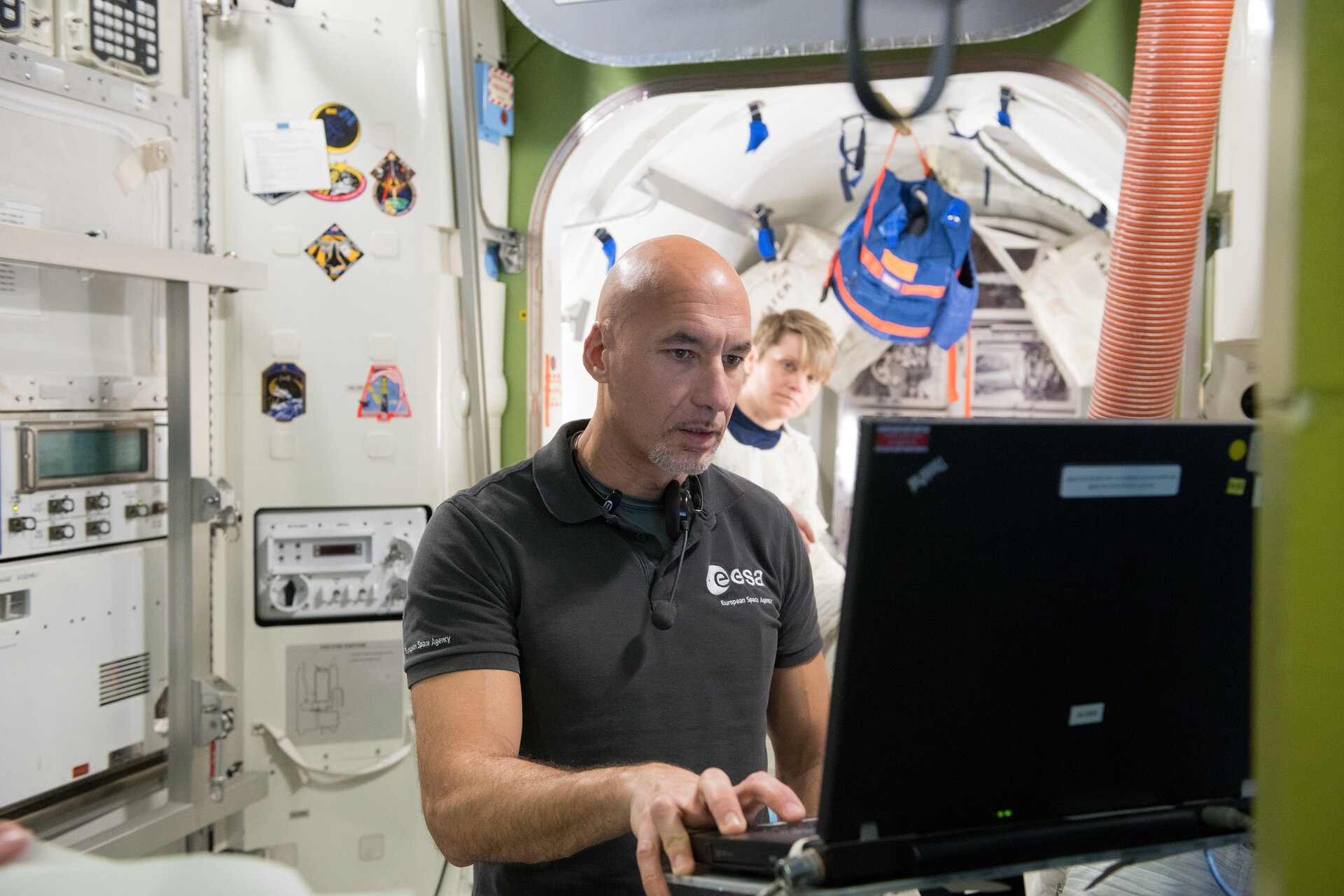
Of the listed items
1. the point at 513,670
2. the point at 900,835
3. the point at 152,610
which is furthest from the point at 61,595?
the point at 900,835

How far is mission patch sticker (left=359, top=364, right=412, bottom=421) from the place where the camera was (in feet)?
9.99

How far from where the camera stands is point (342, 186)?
3.02m

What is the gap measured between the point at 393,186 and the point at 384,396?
0.62 metres

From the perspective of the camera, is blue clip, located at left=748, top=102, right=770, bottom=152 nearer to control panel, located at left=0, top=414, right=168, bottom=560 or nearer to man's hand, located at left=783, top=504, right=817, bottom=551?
man's hand, located at left=783, top=504, right=817, bottom=551

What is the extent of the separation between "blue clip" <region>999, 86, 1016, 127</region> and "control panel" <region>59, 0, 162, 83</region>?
239cm

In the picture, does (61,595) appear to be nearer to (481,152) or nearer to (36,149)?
(36,149)

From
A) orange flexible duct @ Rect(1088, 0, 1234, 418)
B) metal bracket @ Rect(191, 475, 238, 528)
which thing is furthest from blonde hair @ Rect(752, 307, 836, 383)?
metal bracket @ Rect(191, 475, 238, 528)

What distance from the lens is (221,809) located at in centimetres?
279

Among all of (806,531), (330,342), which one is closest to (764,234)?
(806,531)

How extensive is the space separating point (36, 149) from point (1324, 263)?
2748 millimetres

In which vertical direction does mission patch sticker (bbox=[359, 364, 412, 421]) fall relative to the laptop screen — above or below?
above

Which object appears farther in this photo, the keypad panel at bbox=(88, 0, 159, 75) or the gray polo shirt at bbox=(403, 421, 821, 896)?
the keypad panel at bbox=(88, 0, 159, 75)

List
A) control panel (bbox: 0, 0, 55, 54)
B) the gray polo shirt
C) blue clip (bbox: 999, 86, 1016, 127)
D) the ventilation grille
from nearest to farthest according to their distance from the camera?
the gray polo shirt < control panel (bbox: 0, 0, 55, 54) < the ventilation grille < blue clip (bbox: 999, 86, 1016, 127)

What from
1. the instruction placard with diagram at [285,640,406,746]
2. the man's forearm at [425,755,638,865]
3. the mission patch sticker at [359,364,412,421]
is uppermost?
the mission patch sticker at [359,364,412,421]
